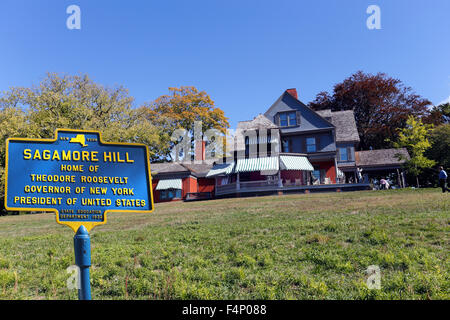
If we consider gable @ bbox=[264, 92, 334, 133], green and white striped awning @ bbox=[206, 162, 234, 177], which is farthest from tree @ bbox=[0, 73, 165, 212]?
gable @ bbox=[264, 92, 334, 133]

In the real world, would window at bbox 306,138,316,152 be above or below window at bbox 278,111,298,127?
below

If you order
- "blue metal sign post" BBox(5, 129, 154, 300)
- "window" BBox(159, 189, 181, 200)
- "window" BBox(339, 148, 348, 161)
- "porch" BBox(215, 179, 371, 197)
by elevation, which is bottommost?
"window" BBox(159, 189, 181, 200)

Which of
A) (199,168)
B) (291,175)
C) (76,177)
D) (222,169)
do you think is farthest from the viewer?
(199,168)

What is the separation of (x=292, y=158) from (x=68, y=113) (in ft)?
70.7

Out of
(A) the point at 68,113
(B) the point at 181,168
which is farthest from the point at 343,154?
(A) the point at 68,113

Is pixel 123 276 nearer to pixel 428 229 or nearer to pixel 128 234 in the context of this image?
pixel 128 234

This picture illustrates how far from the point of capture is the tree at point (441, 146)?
1540 inches

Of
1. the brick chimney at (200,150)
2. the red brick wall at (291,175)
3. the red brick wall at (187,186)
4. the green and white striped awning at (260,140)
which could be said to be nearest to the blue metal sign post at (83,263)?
the red brick wall at (291,175)

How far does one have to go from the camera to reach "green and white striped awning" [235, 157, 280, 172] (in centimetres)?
3231

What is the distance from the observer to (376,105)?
5384 centimetres

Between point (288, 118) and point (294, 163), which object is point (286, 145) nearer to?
point (288, 118)

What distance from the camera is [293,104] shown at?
→ 41.0 metres

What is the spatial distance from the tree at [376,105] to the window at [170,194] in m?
29.8

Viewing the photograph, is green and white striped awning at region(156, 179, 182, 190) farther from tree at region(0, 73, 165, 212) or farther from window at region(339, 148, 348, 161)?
window at region(339, 148, 348, 161)
